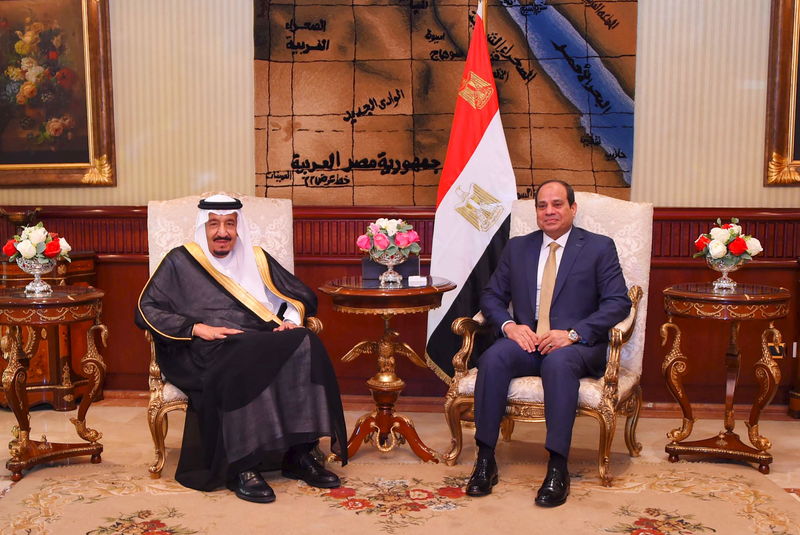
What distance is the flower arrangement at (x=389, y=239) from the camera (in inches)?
160

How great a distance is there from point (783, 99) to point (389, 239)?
2745mm

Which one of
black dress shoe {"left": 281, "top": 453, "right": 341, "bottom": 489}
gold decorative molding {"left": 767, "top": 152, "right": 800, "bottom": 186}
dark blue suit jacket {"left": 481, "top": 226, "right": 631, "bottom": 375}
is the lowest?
black dress shoe {"left": 281, "top": 453, "right": 341, "bottom": 489}

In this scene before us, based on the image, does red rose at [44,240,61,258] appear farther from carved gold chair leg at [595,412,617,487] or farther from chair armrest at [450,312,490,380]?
carved gold chair leg at [595,412,617,487]

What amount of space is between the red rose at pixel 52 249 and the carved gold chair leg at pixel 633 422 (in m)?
3.01

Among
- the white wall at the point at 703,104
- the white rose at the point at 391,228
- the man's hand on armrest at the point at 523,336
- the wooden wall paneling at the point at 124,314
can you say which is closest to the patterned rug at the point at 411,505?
the man's hand on armrest at the point at 523,336

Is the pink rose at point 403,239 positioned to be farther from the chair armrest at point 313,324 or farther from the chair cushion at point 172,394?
the chair cushion at point 172,394

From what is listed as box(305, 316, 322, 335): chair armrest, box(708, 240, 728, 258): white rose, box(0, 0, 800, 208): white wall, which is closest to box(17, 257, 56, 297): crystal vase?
box(305, 316, 322, 335): chair armrest

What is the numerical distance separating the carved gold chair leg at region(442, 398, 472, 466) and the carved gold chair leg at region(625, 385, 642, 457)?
854mm

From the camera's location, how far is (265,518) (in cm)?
340

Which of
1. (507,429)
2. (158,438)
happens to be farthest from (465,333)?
(158,438)

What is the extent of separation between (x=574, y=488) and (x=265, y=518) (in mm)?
1430

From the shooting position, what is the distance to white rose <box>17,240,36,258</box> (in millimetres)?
3961

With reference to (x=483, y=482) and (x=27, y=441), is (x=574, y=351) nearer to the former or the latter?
(x=483, y=482)

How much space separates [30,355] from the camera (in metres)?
4.14
